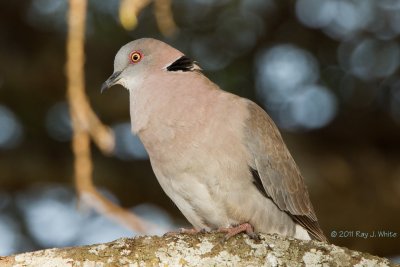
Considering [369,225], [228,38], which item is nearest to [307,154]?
[369,225]

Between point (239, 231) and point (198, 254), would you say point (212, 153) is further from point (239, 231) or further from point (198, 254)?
point (198, 254)

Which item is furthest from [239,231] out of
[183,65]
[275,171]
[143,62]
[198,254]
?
[143,62]

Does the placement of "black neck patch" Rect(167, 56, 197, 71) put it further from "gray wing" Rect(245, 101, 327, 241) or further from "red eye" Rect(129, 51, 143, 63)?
A: "gray wing" Rect(245, 101, 327, 241)

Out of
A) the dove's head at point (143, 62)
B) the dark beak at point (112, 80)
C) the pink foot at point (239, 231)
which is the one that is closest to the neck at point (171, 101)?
the dove's head at point (143, 62)

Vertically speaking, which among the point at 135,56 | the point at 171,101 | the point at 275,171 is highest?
the point at 135,56

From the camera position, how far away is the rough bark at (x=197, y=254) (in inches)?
103

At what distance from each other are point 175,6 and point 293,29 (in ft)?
2.50

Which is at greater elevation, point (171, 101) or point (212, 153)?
point (171, 101)

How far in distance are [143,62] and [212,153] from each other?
735 millimetres

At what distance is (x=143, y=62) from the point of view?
12.9 ft

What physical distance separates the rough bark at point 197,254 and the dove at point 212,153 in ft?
1.56

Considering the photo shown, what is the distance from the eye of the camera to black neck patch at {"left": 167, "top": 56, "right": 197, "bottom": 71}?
150 inches

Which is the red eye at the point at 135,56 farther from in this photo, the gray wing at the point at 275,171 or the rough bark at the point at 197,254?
the rough bark at the point at 197,254

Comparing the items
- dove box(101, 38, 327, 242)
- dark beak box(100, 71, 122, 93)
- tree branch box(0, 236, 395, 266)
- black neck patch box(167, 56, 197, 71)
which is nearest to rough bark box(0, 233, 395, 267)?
tree branch box(0, 236, 395, 266)
